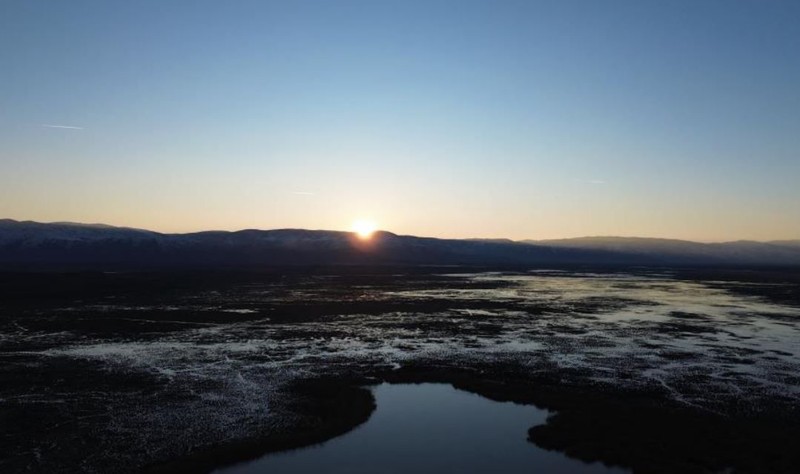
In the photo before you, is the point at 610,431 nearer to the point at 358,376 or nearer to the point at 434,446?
the point at 434,446

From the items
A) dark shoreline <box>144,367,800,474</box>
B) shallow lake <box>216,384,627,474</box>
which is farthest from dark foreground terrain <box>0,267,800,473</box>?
shallow lake <box>216,384,627,474</box>

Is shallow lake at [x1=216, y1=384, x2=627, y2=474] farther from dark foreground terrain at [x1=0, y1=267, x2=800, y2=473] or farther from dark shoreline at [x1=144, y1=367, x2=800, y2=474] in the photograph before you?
dark foreground terrain at [x1=0, y1=267, x2=800, y2=473]

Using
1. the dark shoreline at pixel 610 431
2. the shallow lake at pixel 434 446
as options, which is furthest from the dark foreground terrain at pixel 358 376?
the shallow lake at pixel 434 446

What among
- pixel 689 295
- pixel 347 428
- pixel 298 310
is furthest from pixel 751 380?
pixel 689 295

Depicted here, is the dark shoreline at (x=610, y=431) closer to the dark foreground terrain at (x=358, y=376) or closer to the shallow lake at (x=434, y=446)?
the dark foreground terrain at (x=358, y=376)

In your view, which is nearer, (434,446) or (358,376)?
(434,446)

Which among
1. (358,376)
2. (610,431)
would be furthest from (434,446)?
(358,376)
